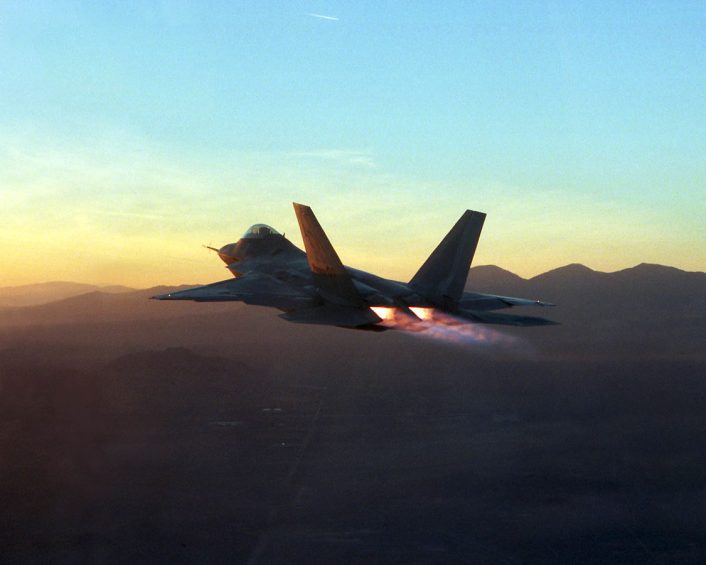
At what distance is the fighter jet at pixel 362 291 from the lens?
45469mm

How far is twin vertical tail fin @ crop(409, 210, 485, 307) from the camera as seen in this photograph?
53438 mm

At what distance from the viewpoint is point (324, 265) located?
151 feet

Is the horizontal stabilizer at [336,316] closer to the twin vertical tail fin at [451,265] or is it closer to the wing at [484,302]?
the twin vertical tail fin at [451,265]

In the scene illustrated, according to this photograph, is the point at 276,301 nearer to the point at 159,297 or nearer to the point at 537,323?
the point at 159,297

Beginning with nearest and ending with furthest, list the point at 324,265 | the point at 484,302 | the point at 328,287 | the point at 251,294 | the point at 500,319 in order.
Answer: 1. the point at 324,265
2. the point at 328,287
3. the point at 500,319
4. the point at 251,294
5. the point at 484,302

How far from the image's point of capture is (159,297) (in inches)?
1922

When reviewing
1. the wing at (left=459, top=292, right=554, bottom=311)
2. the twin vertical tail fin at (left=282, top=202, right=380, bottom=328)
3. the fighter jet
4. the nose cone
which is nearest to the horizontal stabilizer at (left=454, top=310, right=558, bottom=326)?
the fighter jet

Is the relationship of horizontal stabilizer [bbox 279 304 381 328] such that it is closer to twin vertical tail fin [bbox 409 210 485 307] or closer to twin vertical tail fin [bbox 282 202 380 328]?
twin vertical tail fin [bbox 282 202 380 328]

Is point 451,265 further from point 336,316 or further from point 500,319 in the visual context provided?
point 336,316

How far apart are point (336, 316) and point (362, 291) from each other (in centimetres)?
445

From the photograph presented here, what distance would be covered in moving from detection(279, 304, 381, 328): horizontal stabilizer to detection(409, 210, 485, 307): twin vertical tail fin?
24.2 feet

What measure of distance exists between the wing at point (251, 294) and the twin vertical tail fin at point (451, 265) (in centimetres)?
904

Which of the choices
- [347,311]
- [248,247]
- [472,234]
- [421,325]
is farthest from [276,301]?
[248,247]

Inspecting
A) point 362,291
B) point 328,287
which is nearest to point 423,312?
point 362,291
